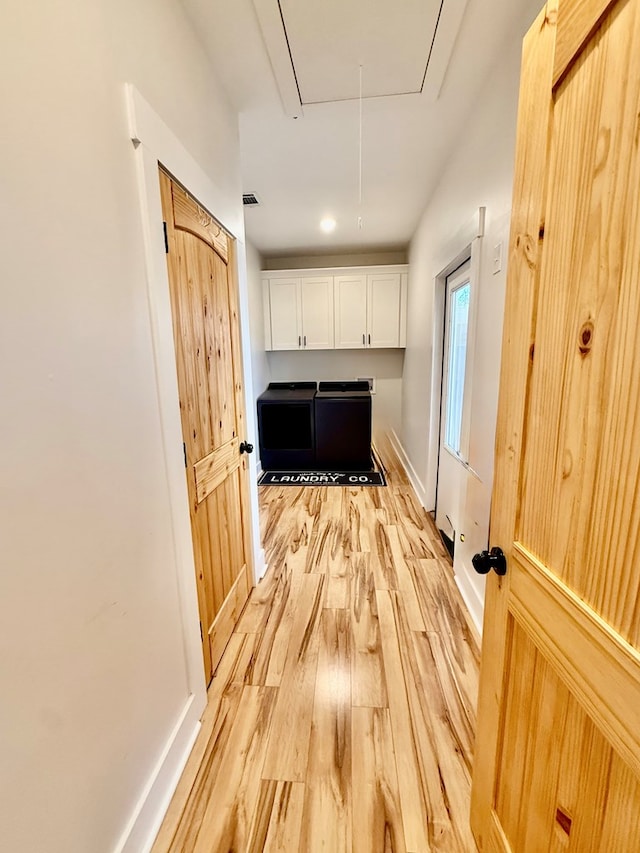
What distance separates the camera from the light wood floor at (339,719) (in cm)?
107

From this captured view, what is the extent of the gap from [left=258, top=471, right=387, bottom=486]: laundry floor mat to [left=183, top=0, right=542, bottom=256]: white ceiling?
2.71 metres

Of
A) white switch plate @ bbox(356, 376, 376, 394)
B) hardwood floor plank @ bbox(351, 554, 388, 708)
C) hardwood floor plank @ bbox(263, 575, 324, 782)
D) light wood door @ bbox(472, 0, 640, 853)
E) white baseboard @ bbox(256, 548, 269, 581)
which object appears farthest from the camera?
white switch plate @ bbox(356, 376, 376, 394)

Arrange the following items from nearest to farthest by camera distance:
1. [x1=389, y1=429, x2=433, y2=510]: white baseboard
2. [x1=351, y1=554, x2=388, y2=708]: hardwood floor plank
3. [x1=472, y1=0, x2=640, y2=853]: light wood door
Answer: [x1=472, y1=0, x2=640, y2=853]: light wood door
[x1=351, y1=554, x2=388, y2=708]: hardwood floor plank
[x1=389, y1=429, x2=433, y2=510]: white baseboard

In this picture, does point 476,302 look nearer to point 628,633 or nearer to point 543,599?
point 543,599

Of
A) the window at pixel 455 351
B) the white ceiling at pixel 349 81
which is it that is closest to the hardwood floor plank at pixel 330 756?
the window at pixel 455 351

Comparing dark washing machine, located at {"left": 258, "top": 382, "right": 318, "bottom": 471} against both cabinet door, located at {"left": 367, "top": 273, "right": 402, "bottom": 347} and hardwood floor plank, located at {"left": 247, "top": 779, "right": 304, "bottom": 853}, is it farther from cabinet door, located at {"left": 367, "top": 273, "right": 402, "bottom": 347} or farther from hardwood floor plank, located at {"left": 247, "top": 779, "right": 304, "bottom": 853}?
hardwood floor plank, located at {"left": 247, "top": 779, "right": 304, "bottom": 853}

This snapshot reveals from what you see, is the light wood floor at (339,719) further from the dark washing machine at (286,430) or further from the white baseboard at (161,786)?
the dark washing machine at (286,430)

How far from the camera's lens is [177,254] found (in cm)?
129

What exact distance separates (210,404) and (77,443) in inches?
31.2

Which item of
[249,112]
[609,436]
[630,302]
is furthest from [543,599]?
[249,112]

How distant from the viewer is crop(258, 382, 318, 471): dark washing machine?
13.8 ft

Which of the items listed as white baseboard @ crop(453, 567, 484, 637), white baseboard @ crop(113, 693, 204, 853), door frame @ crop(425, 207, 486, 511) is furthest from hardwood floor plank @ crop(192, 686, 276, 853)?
door frame @ crop(425, 207, 486, 511)

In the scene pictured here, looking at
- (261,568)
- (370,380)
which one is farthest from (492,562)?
(370,380)

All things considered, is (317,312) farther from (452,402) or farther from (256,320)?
(452,402)
